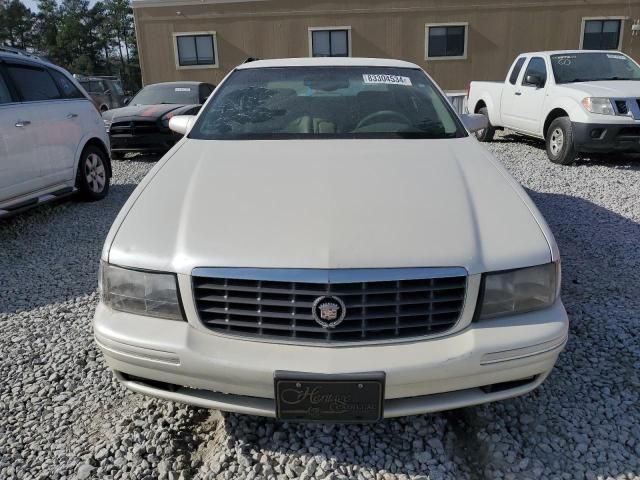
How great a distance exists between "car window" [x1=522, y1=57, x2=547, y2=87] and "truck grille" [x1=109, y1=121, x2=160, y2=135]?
624 cm

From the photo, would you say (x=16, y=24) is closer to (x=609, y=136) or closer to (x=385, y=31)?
(x=385, y=31)

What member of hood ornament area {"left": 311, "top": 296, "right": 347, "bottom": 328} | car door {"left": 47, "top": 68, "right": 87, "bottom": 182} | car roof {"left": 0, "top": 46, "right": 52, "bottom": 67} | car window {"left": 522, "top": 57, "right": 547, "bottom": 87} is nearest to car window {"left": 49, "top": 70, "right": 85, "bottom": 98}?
car door {"left": 47, "top": 68, "right": 87, "bottom": 182}

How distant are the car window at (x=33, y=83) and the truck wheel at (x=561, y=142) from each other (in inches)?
259

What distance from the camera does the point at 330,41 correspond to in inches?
773

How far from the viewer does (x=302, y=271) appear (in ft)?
5.77

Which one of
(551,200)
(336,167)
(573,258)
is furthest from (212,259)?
(551,200)

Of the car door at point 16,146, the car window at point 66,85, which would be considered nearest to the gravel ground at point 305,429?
the car door at point 16,146

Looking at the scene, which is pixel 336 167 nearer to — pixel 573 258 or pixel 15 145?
pixel 573 258

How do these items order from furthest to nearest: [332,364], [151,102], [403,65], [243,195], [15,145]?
1. [151,102]
2. [15,145]
3. [403,65]
4. [243,195]
5. [332,364]

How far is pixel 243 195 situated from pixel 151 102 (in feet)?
27.6

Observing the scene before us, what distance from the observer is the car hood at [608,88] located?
22.6ft

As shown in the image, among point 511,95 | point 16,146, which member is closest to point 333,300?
point 16,146

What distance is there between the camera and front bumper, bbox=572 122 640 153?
22.5ft

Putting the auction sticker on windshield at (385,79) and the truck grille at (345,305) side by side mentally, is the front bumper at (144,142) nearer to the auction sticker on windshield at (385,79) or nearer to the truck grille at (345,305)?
the auction sticker on windshield at (385,79)
